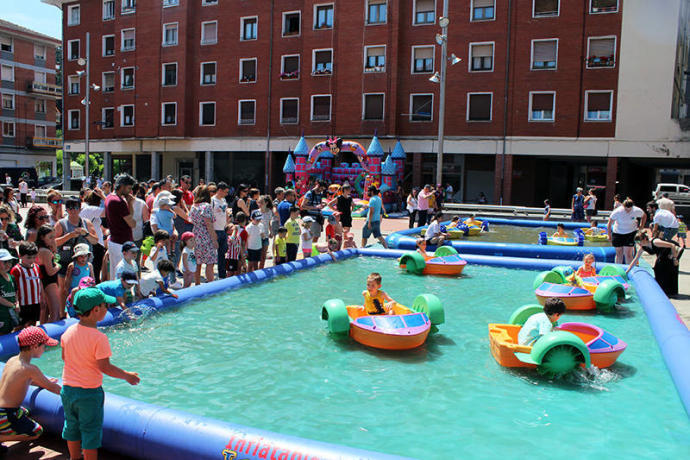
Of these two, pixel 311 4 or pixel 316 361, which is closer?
pixel 316 361

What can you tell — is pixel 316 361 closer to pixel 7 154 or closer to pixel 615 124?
pixel 615 124

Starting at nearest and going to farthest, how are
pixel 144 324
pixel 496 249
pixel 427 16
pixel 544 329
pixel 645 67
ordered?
pixel 544 329
pixel 144 324
pixel 496 249
pixel 645 67
pixel 427 16

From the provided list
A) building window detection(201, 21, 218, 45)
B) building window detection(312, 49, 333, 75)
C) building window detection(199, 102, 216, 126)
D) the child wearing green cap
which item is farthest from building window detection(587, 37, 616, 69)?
the child wearing green cap

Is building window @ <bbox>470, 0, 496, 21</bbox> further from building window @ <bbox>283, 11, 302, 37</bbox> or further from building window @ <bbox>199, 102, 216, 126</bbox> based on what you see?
building window @ <bbox>199, 102, 216, 126</bbox>

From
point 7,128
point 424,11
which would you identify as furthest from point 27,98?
point 424,11

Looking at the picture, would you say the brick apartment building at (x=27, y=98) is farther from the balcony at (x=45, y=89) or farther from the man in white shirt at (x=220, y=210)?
the man in white shirt at (x=220, y=210)

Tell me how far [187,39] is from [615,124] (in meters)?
27.3

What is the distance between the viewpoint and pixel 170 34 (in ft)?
137

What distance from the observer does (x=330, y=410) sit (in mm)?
5969

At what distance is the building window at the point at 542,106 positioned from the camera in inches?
1267

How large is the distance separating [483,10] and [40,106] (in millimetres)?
45923

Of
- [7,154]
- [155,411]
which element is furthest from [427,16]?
[7,154]

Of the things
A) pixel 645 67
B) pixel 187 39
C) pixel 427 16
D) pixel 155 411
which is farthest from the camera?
pixel 187 39

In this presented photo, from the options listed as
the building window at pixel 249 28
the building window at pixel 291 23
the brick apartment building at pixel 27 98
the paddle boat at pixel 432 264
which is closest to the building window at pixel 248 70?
the building window at pixel 249 28
